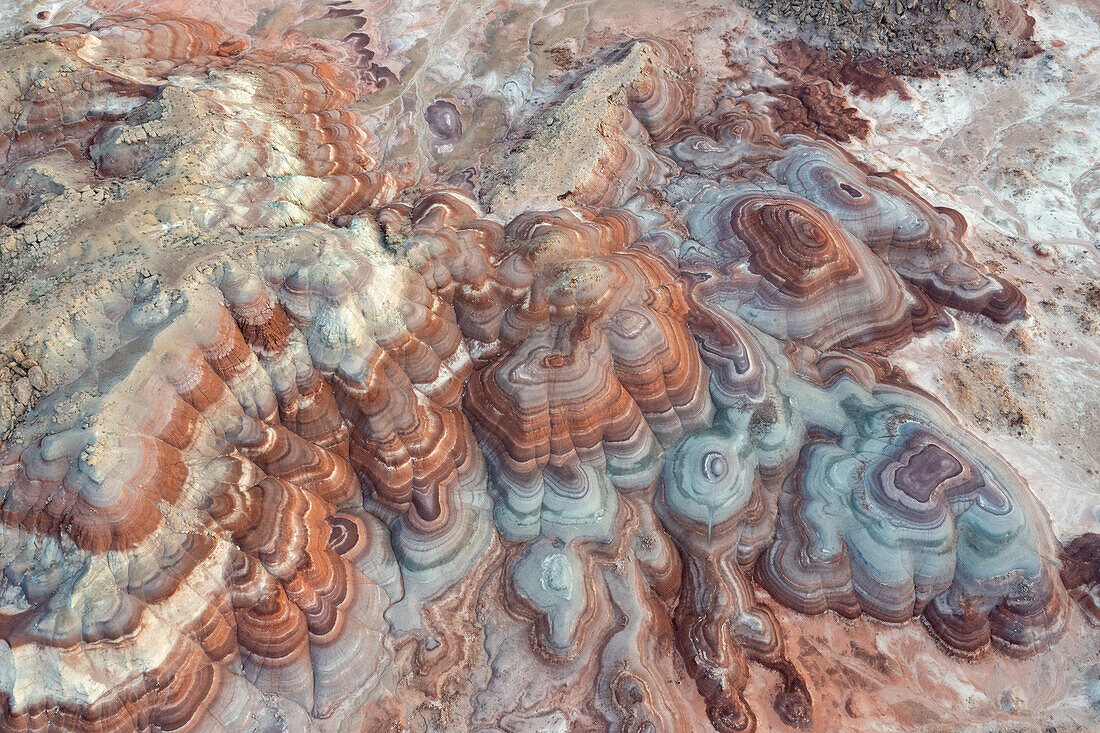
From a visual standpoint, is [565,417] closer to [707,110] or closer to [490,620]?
[490,620]

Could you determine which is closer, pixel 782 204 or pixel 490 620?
pixel 490 620

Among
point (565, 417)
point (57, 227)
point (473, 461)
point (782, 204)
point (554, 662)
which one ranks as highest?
point (782, 204)

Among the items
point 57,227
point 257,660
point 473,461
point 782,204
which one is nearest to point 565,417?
point 473,461

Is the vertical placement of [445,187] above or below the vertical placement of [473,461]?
above

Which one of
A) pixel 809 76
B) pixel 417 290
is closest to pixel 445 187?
pixel 417 290

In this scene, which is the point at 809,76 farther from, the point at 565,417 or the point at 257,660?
the point at 257,660

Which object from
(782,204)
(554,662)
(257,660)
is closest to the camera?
(257,660)

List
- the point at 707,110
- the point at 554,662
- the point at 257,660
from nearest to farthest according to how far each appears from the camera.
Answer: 1. the point at 257,660
2. the point at 554,662
3. the point at 707,110
